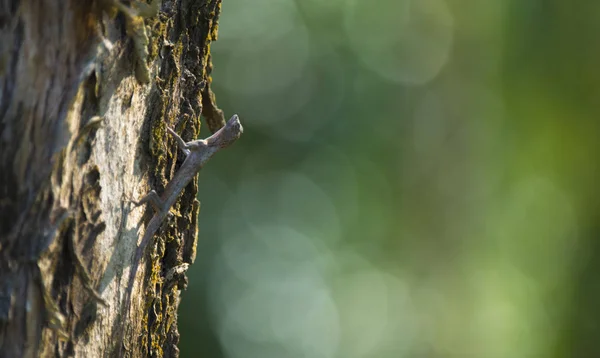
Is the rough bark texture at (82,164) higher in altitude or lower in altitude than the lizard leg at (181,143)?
lower

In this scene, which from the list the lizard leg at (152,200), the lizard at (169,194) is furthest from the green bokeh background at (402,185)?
the lizard leg at (152,200)

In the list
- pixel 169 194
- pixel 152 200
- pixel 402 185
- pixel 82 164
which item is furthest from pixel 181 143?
pixel 402 185

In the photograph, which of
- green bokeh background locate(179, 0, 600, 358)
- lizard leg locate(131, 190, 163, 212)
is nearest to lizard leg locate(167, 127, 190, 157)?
lizard leg locate(131, 190, 163, 212)

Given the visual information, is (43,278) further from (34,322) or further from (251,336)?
(251,336)

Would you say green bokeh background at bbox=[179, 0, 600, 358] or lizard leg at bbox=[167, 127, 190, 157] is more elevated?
green bokeh background at bbox=[179, 0, 600, 358]

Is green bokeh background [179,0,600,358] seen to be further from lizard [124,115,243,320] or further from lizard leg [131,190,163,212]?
lizard leg [131,190,163,212]

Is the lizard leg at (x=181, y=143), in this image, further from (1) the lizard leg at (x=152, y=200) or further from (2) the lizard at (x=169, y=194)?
(1) the lizard leg at (x=152, y=200)
